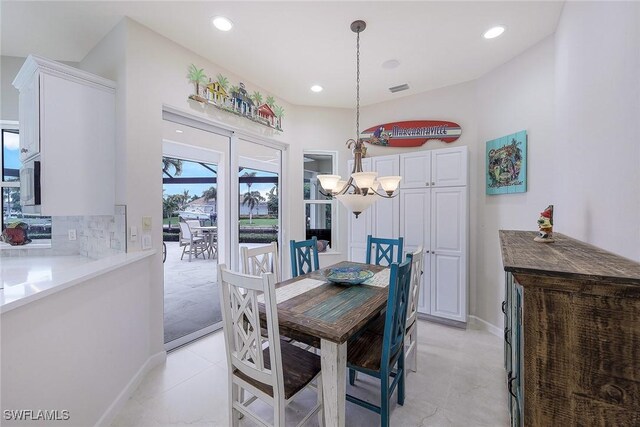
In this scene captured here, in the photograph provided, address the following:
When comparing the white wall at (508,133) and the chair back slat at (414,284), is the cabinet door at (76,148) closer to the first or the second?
the chair back slat at (414,284)

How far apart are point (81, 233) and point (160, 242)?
102 cm

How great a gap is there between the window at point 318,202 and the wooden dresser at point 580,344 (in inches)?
137

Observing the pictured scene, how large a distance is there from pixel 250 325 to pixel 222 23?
2.44 meters

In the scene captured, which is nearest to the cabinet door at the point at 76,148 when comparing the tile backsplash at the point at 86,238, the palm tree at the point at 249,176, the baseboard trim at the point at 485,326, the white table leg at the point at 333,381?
the tile backsplash at the point at 86,238

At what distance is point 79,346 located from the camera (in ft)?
5.08

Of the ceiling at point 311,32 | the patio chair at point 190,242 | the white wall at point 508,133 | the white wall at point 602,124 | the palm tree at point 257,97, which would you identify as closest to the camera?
the white wall at point 602,124

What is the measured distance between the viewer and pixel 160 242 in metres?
2.47

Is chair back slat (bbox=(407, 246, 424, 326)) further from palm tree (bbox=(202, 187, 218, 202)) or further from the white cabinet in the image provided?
palm tree (bbox=(202, 187, 218, 202))

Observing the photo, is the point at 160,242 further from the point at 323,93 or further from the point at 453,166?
the point at 453,166

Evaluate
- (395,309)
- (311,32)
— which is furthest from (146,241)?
(311,32)

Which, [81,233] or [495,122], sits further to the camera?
[495,122]

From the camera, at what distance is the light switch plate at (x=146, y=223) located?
2.32m

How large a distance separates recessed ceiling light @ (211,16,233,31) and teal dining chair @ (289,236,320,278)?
2027mm

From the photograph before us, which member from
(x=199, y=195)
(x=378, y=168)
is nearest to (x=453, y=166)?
(x=378, y=168)
